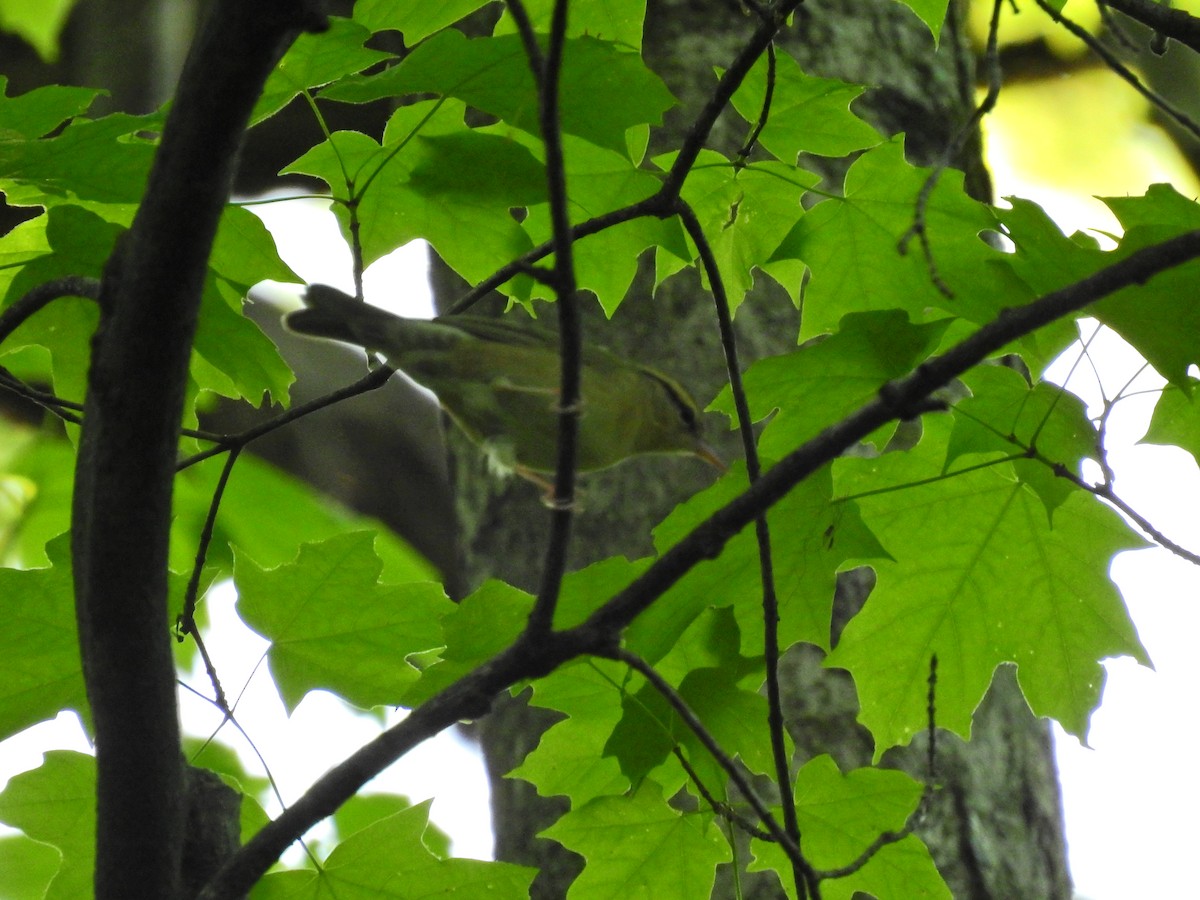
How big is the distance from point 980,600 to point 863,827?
1.73 ft

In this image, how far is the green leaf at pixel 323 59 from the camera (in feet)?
7.80

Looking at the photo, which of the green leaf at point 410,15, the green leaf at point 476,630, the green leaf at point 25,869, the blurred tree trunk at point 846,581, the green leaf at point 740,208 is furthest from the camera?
the blurred tree trunk at point 846,581

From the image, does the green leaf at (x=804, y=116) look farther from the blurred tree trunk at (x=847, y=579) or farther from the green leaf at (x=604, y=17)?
the blurred tree trunk at (x=847, y=579)

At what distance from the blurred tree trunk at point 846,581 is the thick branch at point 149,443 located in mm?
1707

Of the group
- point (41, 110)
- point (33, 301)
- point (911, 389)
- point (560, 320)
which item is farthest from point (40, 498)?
point (911, 389)

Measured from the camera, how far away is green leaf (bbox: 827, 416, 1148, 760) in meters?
2.54

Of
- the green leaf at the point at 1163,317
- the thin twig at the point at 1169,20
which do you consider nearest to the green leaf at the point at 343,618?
the green leaf at the point at 1163,317

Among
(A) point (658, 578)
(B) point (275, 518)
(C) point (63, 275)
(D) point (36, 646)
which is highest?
(B) point (275, 518)

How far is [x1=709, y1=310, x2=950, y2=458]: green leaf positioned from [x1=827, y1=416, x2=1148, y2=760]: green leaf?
6.9 inches

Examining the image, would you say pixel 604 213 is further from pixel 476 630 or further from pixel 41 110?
pixel 41 110

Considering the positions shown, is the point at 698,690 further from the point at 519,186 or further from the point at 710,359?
the point at 710,359

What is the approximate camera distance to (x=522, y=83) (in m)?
2.37

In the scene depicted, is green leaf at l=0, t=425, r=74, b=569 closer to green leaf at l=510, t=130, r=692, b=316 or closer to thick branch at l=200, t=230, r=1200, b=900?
green leaf at l=510, t=130, r=692, b=316

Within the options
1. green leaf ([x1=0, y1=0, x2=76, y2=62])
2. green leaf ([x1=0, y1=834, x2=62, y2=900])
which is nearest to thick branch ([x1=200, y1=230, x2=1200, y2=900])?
green leaf ([x1=0, y1=834, x2=62, y2=900])
